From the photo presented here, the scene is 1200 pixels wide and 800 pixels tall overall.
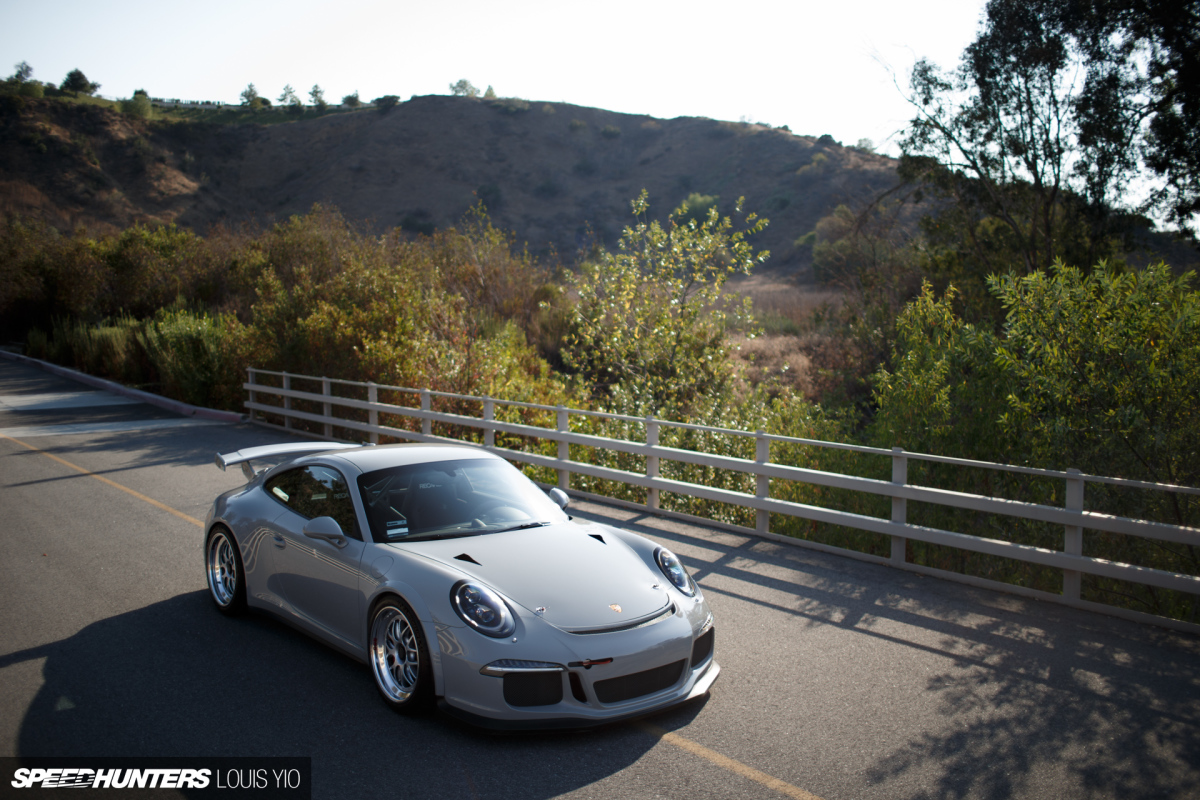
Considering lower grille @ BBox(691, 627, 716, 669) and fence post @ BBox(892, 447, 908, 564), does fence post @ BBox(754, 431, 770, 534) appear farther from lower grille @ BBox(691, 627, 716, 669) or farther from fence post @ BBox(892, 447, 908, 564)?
lower grille @ BBox(691, 627, 716, 669)

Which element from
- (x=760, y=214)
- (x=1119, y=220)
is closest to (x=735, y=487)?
(x=1119, y=220)

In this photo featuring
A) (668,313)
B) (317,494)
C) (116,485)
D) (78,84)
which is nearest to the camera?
(317,494)

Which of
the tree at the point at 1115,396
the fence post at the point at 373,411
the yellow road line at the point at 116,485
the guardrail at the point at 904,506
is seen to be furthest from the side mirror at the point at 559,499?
the fence post at the point at 373,411

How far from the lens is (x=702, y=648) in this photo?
15.9 feet

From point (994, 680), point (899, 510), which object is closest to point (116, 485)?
point (899, 510)

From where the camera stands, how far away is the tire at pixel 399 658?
4547 mm

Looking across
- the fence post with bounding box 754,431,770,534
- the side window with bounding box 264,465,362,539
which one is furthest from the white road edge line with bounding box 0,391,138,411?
the fence post with bounding box 754,431,770,534

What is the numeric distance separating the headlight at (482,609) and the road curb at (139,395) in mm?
15999

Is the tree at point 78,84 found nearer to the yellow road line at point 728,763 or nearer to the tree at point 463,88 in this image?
the tree at point 463,88

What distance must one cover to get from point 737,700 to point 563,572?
50.5 inches

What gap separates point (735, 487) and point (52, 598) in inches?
350

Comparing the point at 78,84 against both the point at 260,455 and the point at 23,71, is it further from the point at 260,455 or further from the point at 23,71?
the point at 260,455

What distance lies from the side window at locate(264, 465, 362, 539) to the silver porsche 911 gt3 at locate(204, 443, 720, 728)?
0.01 m

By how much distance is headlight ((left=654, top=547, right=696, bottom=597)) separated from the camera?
17.0ft
